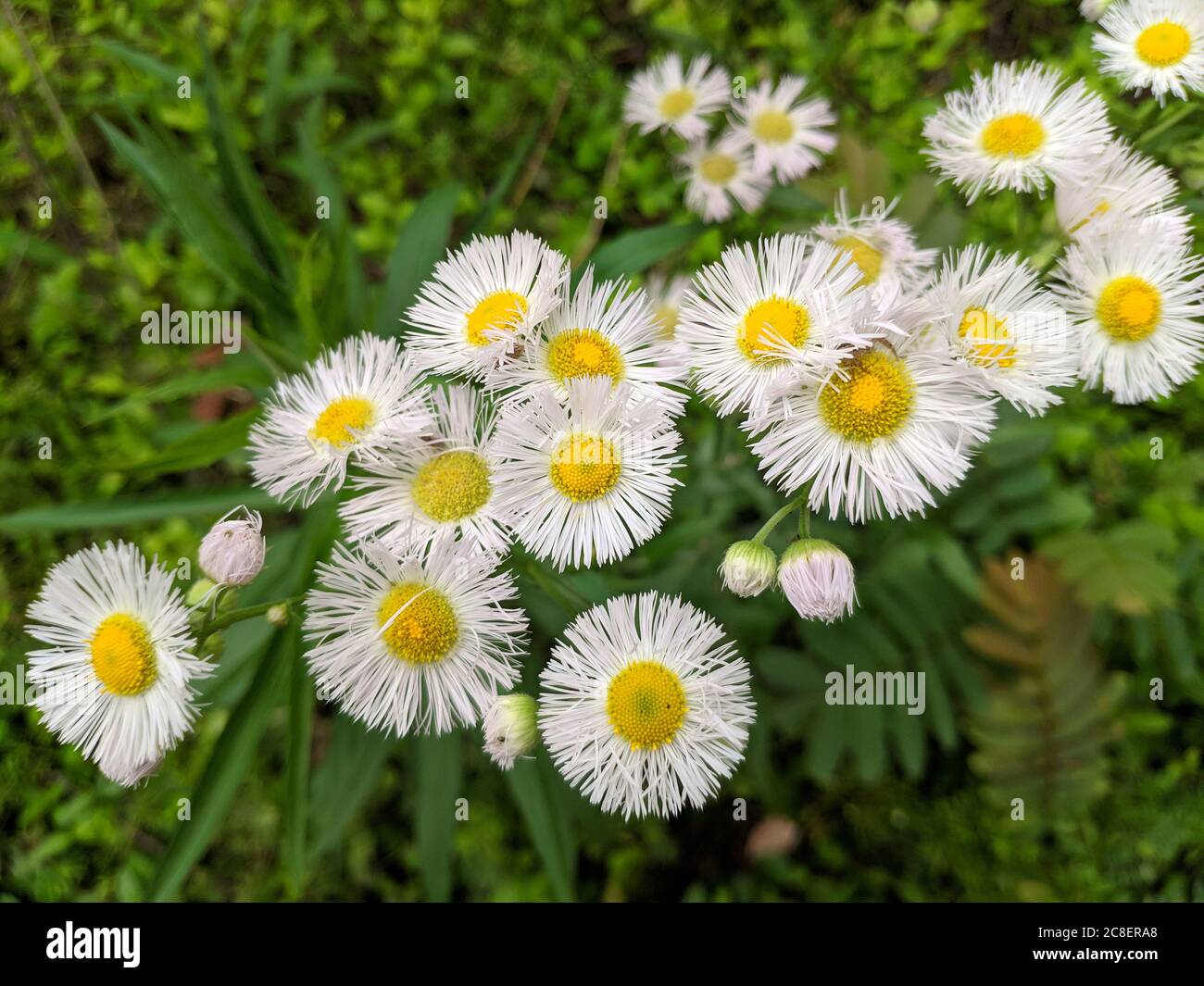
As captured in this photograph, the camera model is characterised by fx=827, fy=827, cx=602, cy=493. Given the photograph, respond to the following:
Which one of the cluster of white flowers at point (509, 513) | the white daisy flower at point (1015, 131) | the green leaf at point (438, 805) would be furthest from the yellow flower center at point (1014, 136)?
the green leaf at point (438, 805)

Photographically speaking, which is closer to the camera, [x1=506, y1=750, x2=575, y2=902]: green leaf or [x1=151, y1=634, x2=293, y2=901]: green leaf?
[x1=151, y1=634, x2=293, y2=901]: green leaf

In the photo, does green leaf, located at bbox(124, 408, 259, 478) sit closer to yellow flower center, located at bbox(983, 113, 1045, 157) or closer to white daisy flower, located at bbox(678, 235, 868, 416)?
white daisy flower, located at bbox(678, 235, 868, 416)

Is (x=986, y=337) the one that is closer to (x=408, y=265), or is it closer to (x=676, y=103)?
(x=408, y=265)

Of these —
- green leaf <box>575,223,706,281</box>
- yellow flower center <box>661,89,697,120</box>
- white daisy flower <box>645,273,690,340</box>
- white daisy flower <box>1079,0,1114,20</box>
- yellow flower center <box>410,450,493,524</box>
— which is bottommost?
yellow flower center <box>410,450,493,524</box>

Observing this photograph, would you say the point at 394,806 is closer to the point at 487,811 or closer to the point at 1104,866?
the point at 487,811

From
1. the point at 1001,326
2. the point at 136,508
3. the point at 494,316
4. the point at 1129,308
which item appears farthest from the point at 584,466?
the point at 136,508

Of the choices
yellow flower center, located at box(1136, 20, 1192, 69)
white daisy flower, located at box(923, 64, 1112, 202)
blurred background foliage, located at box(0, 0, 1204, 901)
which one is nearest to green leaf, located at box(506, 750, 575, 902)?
blurred background foliage, located at box(0, 0, 1204, 901)

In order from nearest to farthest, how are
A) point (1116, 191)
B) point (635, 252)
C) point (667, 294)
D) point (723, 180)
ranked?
point (1116, 191), point (635, 252), point (723, 180), point (667, 294)
